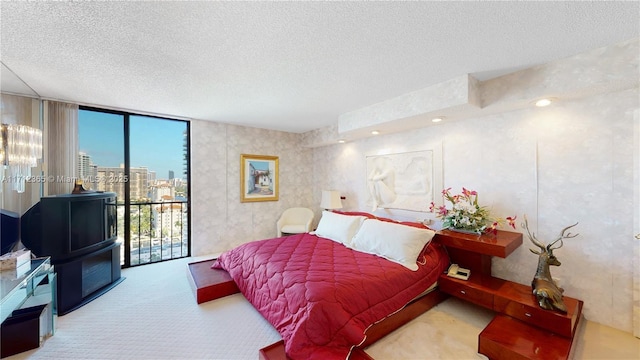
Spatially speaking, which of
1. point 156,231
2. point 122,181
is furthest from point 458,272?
point 122,181

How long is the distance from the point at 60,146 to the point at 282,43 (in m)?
3.25

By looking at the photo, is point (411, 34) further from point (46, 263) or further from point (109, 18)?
point (46, 263)

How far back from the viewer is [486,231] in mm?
2551

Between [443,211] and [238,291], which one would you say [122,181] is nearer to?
[238,291]

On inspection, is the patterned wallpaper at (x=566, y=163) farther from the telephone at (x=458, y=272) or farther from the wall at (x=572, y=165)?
the telephone at (x=458, y=272)

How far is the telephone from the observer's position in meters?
2.44

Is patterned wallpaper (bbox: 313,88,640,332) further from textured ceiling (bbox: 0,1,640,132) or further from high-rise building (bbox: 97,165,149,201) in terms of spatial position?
high-rise building (bbox: 97,165,149,201)

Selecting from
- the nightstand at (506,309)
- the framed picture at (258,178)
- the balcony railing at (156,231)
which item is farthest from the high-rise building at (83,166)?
the nightstand at (506,309)

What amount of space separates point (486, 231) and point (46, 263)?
13.9 ft

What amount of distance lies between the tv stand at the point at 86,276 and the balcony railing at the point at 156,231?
657 millimetres

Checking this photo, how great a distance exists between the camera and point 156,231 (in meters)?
3.91

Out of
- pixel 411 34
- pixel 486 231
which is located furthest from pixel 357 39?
pixel 486 231

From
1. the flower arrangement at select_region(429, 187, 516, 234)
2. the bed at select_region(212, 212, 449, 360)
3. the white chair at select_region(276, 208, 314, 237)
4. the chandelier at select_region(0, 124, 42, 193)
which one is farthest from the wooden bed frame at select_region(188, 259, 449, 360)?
the chandelier at select_region(0, 124, 42, 193)

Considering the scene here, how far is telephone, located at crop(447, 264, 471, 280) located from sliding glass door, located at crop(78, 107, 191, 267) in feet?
12.9
